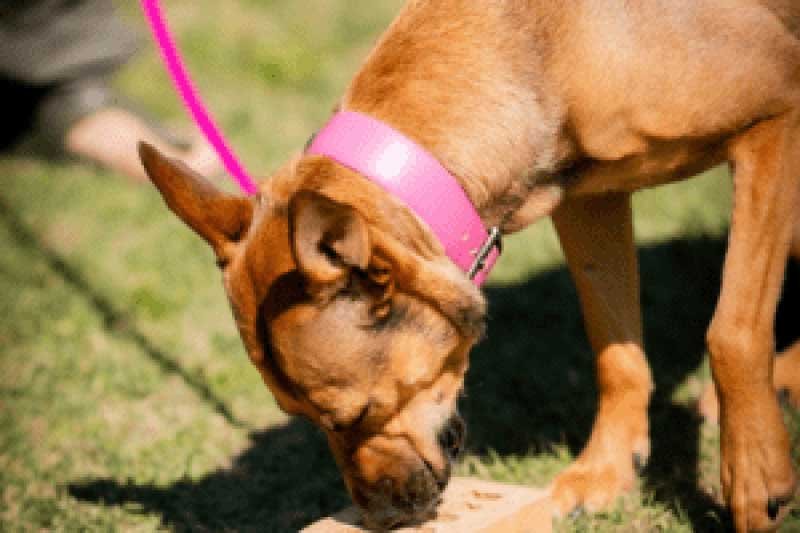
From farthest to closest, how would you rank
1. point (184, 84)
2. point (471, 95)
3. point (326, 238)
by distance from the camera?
1. point (184, 84)
2. point (471, 95)
3. point (326, 238)

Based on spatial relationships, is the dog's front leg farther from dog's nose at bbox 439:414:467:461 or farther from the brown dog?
dog's nose at bbox 439:414:467:461

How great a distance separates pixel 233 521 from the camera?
3945 millimetres

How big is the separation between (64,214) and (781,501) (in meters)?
5.23

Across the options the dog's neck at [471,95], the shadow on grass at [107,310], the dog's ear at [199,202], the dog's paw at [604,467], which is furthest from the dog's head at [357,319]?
the shadow on grass at [107,310]

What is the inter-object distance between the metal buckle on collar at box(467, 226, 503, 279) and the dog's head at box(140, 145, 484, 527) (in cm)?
8

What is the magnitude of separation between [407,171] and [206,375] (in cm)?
245

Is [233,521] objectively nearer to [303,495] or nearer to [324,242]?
[303,495]

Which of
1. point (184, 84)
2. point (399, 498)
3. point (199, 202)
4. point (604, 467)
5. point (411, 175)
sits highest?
point (184, 84)

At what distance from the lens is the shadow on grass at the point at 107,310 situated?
5027 mm

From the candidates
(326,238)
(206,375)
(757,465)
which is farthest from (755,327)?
(206,375)

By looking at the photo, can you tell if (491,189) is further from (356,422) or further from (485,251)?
(356,422)

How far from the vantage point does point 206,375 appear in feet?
16.9

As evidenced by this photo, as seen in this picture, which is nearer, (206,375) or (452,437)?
(452,437)

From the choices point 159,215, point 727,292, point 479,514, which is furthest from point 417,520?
point 159,215
